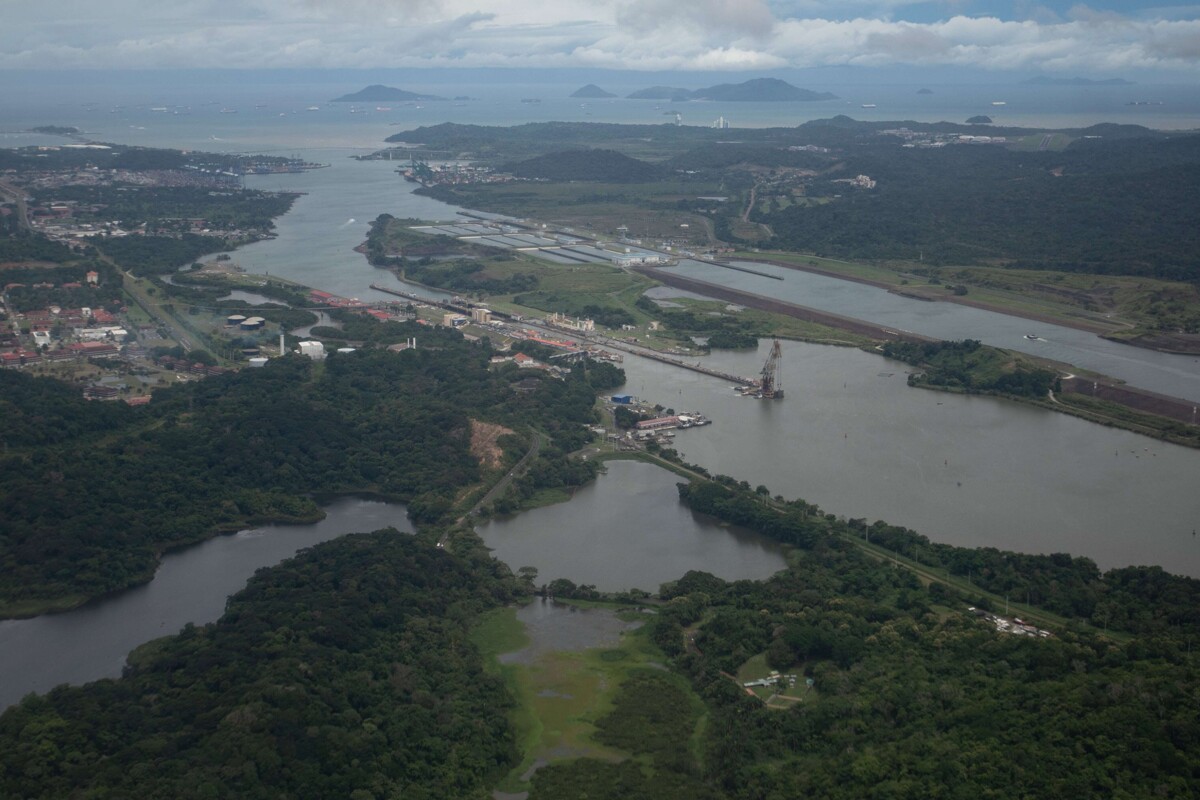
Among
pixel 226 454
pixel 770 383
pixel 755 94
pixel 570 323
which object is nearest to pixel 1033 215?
pixel 570 323

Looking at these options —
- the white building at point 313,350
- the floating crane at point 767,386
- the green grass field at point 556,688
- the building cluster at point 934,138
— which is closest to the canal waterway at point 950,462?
the floating crane at point 767,386

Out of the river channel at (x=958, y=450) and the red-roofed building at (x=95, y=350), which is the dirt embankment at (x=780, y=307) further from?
the red-roofed building at (x=95, y=350)

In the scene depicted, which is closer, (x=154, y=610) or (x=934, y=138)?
(x=154, y=610)

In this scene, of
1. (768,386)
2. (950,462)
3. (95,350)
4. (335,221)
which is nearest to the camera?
(950,462)

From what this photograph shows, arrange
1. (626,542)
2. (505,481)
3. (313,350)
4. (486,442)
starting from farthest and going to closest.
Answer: (313,350) → (486,442) → (505,481) → (626,542)

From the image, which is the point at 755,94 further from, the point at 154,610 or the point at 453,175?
the point at 154,610

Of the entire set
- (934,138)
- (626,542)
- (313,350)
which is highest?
(934,138)

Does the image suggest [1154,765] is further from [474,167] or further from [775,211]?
[474,167]

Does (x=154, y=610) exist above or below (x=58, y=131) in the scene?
below
